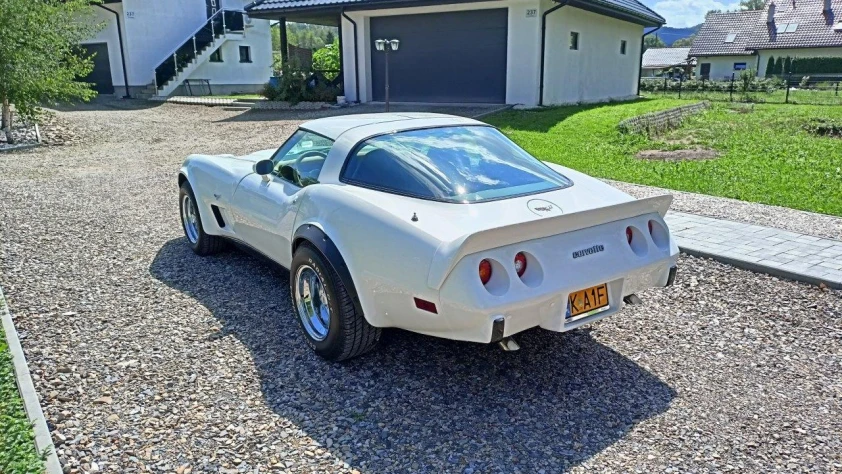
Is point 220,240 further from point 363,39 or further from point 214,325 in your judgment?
point 363,39

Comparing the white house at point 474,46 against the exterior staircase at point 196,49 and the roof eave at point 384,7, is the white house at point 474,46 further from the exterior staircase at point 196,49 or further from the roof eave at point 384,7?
the exterior staircase at point 196,49

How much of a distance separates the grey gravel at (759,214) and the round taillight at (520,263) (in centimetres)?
324

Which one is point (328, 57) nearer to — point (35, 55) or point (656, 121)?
point (35, 55)

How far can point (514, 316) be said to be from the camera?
9.38 feet

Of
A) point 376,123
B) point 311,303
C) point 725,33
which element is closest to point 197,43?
point 376,123

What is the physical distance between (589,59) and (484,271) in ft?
59.8

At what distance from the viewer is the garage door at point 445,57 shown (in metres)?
17.0

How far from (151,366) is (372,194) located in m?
1.59

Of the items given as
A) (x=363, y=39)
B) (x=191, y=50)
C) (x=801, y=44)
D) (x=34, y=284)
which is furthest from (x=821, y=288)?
(x=801, y=44)

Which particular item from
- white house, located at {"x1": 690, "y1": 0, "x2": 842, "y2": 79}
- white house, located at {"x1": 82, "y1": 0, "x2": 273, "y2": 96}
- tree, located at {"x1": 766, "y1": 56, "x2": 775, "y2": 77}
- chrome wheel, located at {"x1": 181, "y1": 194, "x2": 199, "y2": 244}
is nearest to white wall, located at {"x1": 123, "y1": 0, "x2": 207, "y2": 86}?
white house, located at {"x1": 82, "y1": 0, "x2": 273, "y2": 96}

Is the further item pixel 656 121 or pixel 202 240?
pixel 656 121

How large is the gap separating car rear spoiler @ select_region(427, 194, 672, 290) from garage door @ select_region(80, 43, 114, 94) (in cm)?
2630

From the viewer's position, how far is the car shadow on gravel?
2766mm

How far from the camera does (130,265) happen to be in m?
5.30
